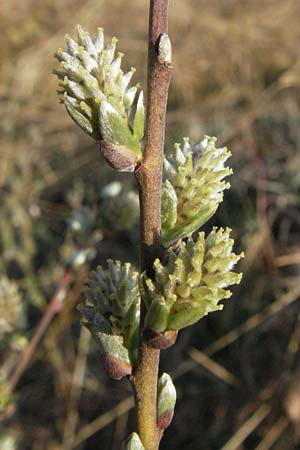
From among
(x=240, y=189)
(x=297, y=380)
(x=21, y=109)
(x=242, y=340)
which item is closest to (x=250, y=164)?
(x=240, y=189)

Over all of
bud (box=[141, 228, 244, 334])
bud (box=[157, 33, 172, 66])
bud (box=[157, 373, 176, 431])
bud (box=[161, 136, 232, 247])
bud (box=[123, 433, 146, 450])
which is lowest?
bud (box=[123, 433, 146, 450])

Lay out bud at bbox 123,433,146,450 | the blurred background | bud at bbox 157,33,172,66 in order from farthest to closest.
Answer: the blurred background, bud at bbox 123,433,146,450, bud at bbox 157,33,172,66

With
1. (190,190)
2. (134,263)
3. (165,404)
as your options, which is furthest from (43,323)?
(134,263)

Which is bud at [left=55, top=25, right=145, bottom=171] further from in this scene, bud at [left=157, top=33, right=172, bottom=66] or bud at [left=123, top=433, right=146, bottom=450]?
bud at [left=123, top=433, right=146, bottom=450]

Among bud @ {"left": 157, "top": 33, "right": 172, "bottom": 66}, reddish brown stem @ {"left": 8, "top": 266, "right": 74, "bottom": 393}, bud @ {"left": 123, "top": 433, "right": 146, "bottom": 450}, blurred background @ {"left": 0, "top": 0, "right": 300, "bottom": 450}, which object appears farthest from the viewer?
blurred background @ {"left": 0, "top": 0, "right": 300, "bottom": 450}

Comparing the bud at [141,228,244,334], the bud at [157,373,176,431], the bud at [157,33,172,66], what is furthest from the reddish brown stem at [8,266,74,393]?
the bud at [157,33,172,66]

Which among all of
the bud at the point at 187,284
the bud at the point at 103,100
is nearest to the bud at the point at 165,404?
the bud at the point at 187,284

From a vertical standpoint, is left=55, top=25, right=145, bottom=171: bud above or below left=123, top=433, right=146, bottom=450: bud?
above

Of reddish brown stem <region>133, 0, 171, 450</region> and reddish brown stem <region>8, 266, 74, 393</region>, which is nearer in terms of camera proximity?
reddish brown stem <region>133, 0, 171, 450</region>
